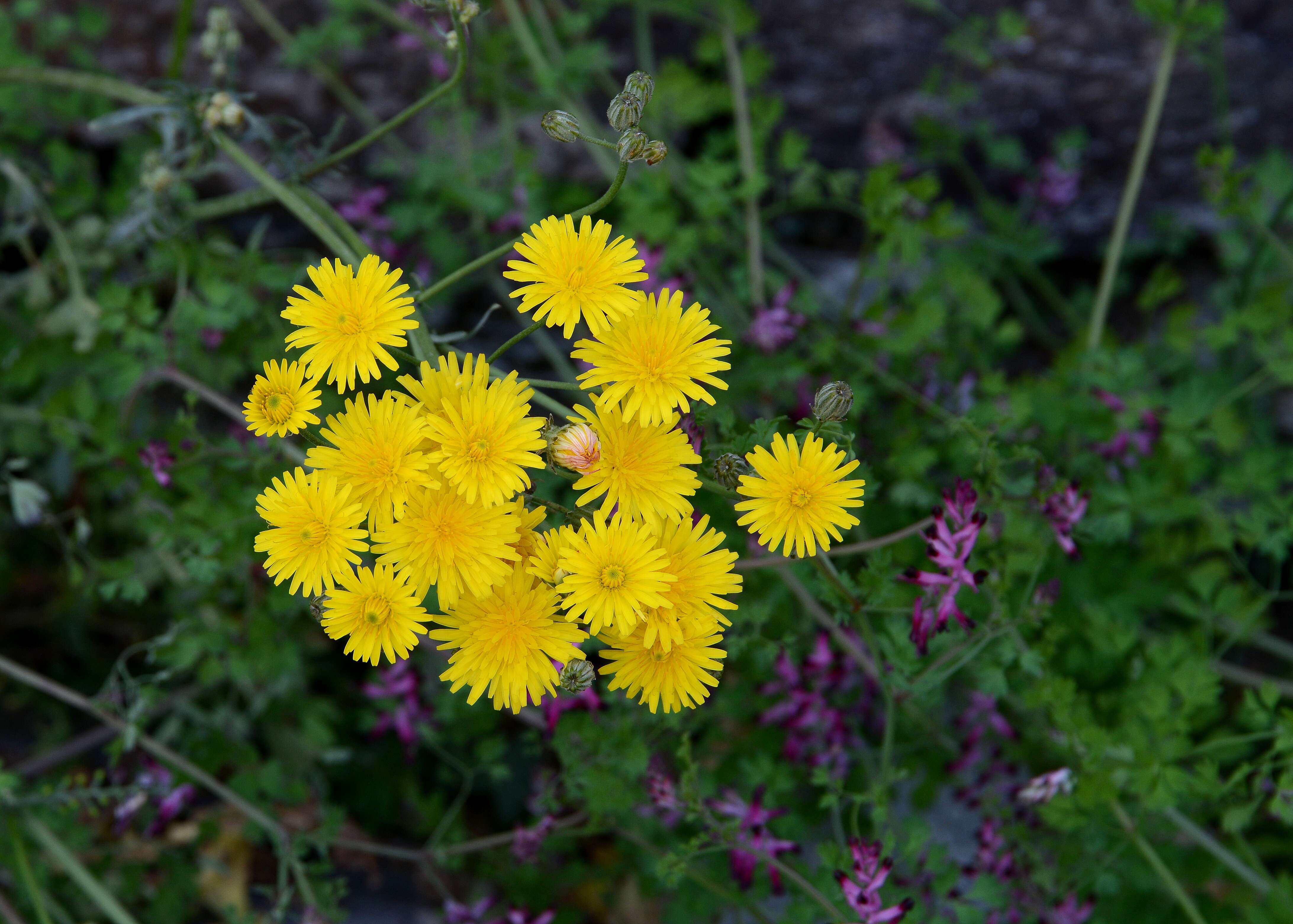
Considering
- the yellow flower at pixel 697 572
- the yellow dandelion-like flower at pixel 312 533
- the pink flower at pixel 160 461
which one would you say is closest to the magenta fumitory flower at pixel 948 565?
the yellow flower at pixel 697 572

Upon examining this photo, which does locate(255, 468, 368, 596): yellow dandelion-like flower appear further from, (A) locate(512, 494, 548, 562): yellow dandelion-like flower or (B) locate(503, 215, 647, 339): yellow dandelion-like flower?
(B) locate(503, 215, 647, 339): yellow dandelion-like flower

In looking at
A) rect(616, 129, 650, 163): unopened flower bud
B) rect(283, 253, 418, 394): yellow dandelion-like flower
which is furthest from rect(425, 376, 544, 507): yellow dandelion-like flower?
rect(616, 129, 650, 163): unopened flower bud

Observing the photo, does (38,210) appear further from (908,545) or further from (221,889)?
(908,545)

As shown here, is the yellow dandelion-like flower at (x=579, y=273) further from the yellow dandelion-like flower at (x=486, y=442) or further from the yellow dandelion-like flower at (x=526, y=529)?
the yellow dandelion-like flower at (x=526, y=529)

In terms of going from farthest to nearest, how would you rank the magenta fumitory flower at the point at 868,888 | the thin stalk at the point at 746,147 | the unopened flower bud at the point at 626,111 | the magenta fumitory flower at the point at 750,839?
the thin stalk at the point at 746,147 < the magenta fumitory flower at the point at 750,839 < the magenta fumitory flower at the point at 868,888 < the unopened flower bud at the point at 626,111

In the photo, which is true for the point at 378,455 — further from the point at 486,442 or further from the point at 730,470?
the point at 730,470

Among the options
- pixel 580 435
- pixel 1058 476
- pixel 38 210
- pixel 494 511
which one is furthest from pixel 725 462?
pixel 38 210

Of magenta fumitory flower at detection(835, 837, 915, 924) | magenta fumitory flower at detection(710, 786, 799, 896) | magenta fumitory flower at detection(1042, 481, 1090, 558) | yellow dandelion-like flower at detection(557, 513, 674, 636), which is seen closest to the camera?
yellow dandelion-like flower at detection(557, 513, 674, 636)
